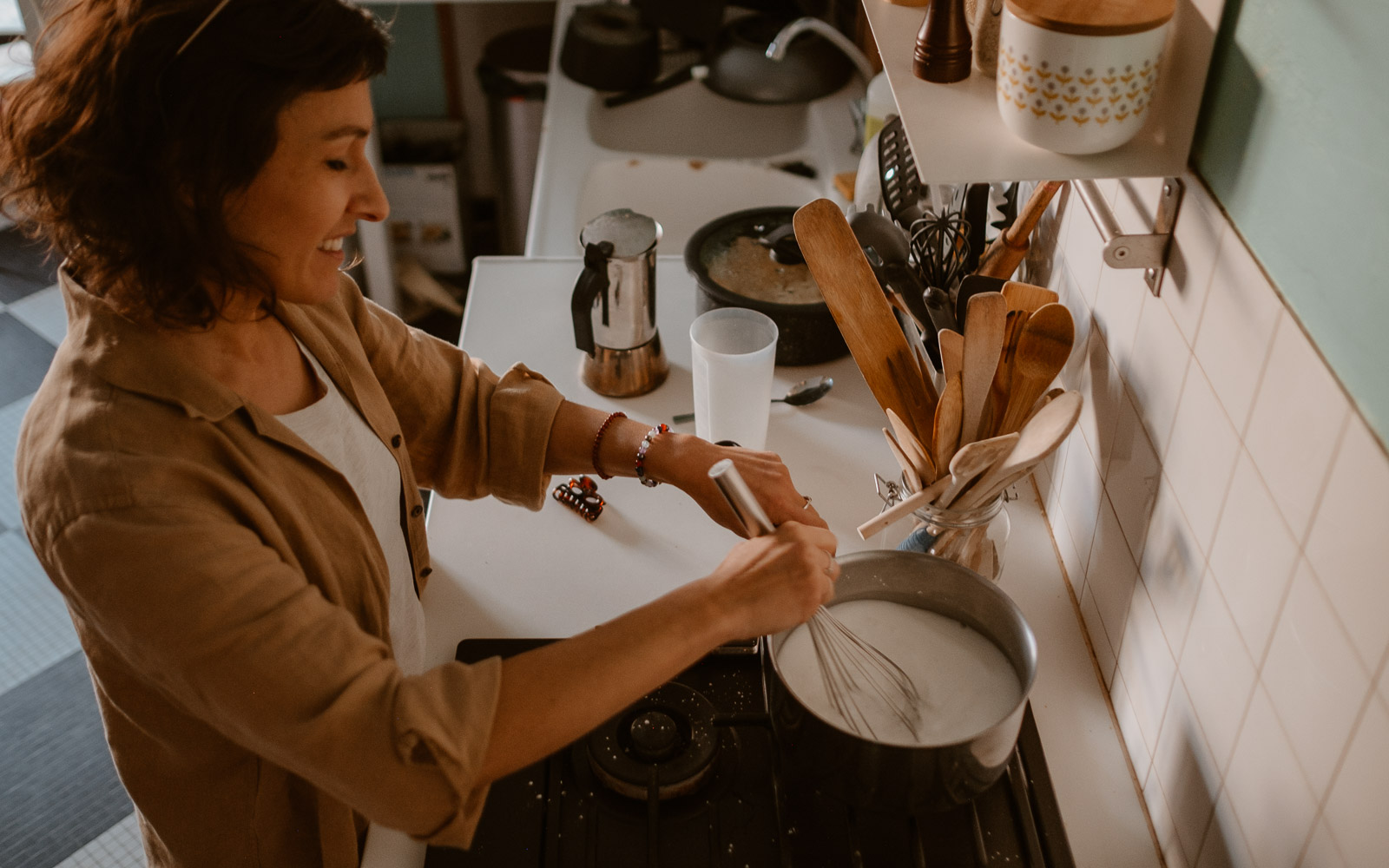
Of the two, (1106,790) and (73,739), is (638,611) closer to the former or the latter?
(1106,790)

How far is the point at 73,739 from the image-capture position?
207 cm

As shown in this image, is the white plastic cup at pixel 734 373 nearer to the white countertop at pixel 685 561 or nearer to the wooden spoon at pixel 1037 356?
the white countertop at pixel 685 561

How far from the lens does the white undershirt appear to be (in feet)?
3.26

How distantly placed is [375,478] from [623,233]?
528 mm

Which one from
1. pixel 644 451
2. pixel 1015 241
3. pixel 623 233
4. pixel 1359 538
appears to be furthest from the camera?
pixel 623 233

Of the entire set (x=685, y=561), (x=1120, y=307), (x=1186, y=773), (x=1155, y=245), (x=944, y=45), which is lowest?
(x=685, y=561)

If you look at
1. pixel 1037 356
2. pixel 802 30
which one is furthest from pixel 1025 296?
pixel 802 30

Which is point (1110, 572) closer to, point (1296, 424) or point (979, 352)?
point (979, 352)

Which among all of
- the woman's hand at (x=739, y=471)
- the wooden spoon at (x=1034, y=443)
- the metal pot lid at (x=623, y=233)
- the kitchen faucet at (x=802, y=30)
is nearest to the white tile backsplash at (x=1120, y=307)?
the wooden spoon at (x=1034, y=443)

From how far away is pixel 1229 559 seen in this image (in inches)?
32.0

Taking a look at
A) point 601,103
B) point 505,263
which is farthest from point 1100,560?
point 601,103

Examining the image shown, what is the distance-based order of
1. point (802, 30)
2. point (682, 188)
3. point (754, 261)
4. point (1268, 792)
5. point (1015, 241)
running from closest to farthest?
point (1268, 792) < point (1015, 241) < point (754, 261) < point (802, 30) < point (682, 188)

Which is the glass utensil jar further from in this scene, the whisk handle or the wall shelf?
the wall shelf

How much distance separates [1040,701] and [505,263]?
112 cm
